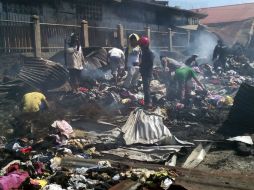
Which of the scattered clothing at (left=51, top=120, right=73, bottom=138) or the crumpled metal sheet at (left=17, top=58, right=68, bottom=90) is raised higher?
the crumpled metal sheet at (left=17, top=58, right=68, bottom=90)

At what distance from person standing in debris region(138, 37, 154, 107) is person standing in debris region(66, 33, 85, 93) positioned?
2813 millimetres

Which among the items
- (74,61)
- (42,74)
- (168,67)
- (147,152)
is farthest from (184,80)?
(147,152)

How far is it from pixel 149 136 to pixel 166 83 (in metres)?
6.72

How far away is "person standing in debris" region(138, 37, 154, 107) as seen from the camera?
11227mm

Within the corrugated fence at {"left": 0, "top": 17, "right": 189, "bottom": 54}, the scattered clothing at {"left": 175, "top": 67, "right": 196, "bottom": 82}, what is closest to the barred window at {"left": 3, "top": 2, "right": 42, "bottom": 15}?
the corrugated fence at {"left": 0, "top": 17, "right": 189, "bottom": 54}

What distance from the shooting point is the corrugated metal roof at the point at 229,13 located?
39.9 meters

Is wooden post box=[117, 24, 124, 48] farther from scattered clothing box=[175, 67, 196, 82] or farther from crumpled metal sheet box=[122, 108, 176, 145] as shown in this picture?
crumpled metal sheet box=[122, 108, 176, 145]

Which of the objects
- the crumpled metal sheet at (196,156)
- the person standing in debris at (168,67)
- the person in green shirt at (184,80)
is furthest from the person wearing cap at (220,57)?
the crumpled metal sheet at (196,156)

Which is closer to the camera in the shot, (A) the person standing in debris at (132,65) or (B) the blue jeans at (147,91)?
(B) the blue jeans at (147,91)

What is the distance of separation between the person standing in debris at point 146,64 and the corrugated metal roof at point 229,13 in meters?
29.7

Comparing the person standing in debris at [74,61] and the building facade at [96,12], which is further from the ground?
the building facade at [96,12]

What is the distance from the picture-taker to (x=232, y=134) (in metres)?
8.21

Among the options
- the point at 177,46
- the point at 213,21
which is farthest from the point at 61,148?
the point at 213,21

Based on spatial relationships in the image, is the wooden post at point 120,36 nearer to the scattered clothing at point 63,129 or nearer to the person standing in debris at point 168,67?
the person standing in debris at point 168,67
